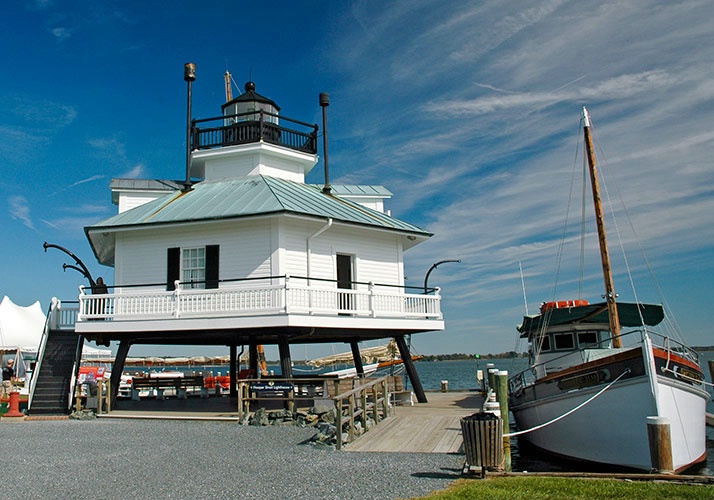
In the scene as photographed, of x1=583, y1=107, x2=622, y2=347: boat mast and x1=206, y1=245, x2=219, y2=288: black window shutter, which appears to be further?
x1=206, y1=245, x2=219, y2=288: black window shutter

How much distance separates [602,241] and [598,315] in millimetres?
2950

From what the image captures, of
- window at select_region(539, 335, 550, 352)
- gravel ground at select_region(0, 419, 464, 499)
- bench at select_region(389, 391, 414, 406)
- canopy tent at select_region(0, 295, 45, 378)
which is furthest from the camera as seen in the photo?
canopy tent at select_region(0, 295, 45, 378)

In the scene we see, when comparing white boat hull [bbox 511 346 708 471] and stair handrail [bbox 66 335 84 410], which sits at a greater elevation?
stair handrail [bbox 66 335 84 410]

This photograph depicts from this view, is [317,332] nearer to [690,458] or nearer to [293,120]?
[293,120]

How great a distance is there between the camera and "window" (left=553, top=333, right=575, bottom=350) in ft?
67.4

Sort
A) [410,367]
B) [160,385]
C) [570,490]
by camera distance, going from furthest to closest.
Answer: [160,385], [410,367], [570,490]

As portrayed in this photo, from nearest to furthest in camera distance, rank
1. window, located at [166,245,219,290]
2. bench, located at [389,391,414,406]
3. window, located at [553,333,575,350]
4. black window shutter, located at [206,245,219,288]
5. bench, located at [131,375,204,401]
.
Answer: black window shutter, located at [206,245,219,288] → window, located at [166,245,219,290] → window, located at [553,333,575,350] → bench, located at [389,391,414,406] → bench, located at [131,375,204,401]

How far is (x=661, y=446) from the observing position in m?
10.2

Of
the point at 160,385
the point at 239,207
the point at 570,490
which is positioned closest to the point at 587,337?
the point at 239,207

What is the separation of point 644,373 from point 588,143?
9584mm

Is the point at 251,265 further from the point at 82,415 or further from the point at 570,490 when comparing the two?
the point at 570,490

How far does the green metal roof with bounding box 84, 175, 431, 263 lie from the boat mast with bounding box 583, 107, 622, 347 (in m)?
6.03

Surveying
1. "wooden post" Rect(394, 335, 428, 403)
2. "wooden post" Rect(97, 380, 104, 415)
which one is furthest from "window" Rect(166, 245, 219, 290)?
"wooden post" Rect(394, 335, 428, 403)

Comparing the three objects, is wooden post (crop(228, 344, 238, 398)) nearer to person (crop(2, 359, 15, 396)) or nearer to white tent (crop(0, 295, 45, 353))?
person (crop(2, 359, 15, 396))
